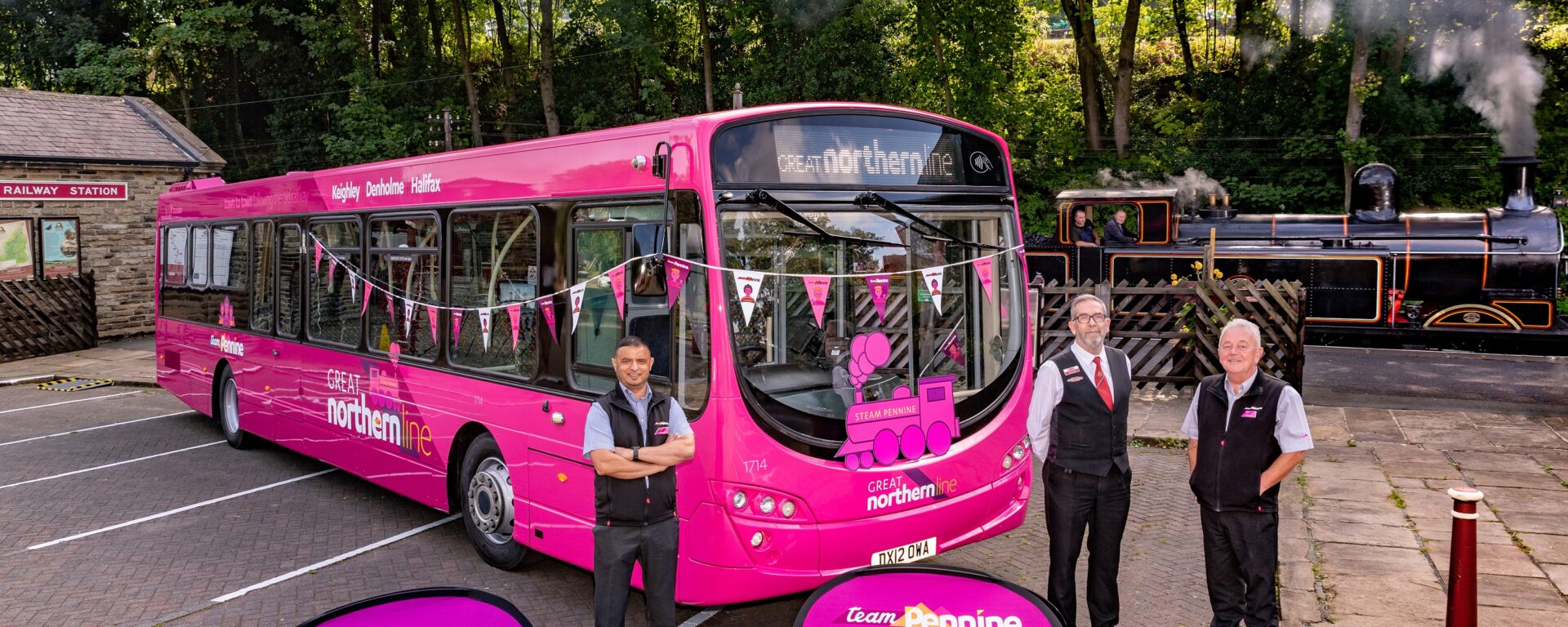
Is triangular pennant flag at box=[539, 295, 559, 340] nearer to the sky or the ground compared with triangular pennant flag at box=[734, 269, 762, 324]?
nearer to the ground

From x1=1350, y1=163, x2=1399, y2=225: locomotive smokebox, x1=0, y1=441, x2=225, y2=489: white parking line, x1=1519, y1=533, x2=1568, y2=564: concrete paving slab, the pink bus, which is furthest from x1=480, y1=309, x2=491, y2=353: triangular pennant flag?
x1=1350, y1=163, x2=1399, y2=225: locomotive smokebox

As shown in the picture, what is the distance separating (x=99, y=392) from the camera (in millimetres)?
16438

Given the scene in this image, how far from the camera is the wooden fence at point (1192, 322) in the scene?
12.3 metres

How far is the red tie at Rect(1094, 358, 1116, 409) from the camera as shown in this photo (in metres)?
5.25

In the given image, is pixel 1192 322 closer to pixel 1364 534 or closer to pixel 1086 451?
pixel 1364 534

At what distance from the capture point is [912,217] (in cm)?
597

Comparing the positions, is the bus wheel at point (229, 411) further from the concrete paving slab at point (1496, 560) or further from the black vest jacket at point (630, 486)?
the concrete paving slab at point (1496, 560)

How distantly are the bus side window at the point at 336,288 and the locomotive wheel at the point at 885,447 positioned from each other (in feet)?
16.5

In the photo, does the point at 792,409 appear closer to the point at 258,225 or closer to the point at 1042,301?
the point at 258,225

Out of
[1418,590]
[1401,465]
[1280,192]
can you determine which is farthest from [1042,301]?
[1280,192]

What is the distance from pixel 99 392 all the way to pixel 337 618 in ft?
54.6

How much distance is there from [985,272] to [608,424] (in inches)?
106

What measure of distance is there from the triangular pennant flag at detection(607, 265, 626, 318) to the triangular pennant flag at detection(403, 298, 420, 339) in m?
2.79

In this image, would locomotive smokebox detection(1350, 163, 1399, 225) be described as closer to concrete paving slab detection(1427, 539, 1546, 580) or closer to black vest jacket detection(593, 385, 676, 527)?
concrete paving slab detection(1427, 539, 1546, 580)
